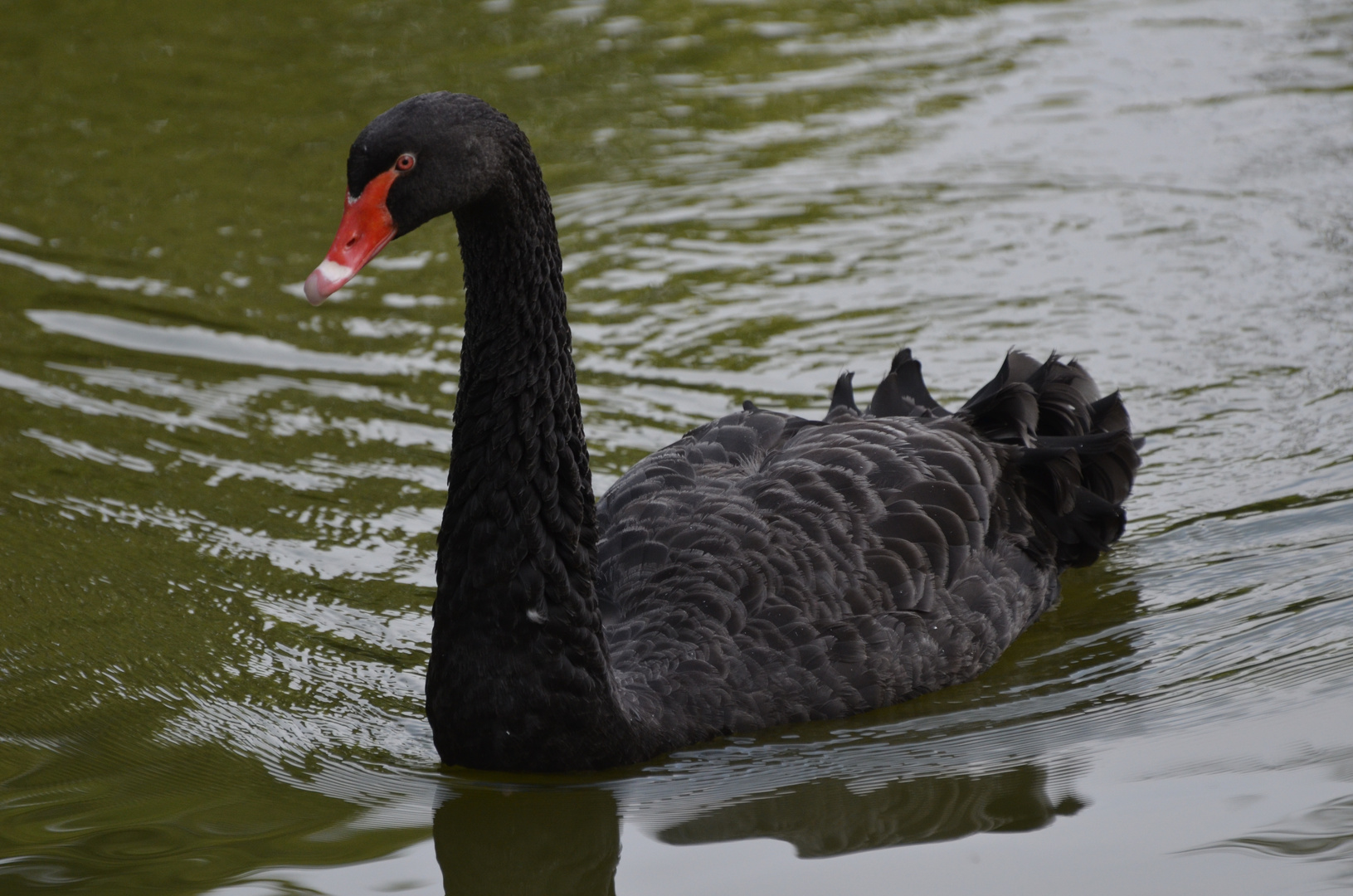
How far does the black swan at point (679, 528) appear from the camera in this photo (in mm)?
4926

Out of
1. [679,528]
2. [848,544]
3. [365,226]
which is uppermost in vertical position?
[365,226]

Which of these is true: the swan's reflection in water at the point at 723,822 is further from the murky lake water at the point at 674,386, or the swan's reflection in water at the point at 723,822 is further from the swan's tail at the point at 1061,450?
the swan's tail at the point at 1061,450

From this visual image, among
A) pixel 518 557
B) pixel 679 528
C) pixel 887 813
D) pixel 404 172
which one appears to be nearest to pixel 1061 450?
pixel 679 528

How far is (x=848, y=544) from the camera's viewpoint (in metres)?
5.86

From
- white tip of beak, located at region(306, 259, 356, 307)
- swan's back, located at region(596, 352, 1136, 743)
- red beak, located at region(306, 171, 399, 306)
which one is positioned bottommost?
swan's back, located at region(596, 352, 1136, 743)

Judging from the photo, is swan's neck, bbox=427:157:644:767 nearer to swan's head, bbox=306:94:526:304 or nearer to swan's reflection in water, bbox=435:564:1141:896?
swan's reflection in water, bbox=435:564:1141:896

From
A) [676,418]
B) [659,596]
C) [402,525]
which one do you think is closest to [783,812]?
[659,596]

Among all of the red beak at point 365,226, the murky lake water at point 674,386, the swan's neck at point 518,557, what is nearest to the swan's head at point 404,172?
the red beak at point 365,226

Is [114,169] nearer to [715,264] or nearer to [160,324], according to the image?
[160,324]

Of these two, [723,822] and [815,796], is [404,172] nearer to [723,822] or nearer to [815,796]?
[723,822]

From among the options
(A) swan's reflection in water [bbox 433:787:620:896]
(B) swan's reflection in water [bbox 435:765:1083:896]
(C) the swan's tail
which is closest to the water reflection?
(B) swan's reflection in water [bbox 435:765:1083:896]

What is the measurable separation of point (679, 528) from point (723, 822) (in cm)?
114

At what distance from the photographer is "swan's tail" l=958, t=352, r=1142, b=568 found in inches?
259

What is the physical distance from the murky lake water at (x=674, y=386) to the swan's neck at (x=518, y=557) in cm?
28
